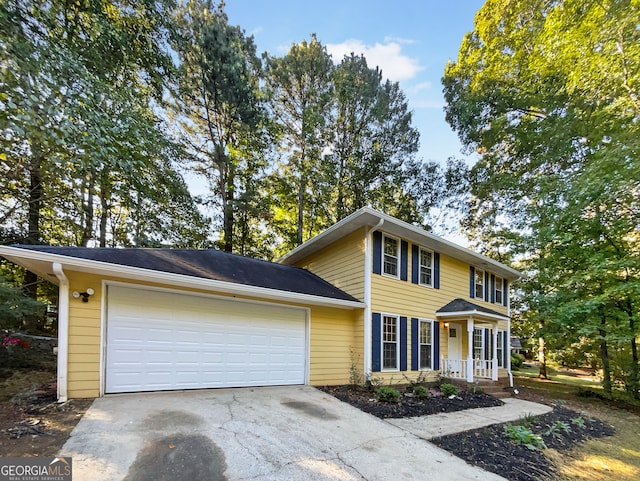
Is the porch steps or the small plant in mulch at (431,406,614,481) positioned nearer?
the small plant in mulch at (431,406,614,481)

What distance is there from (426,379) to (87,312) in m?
8.87

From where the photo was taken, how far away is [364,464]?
11.5ft

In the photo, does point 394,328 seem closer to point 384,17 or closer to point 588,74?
point 588,74

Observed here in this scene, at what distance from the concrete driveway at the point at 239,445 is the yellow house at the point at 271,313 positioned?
842 millimetres

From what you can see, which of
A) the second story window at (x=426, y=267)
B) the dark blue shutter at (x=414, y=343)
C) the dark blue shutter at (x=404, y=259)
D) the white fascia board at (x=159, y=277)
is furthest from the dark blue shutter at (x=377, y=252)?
the dark blue shutter at (x=414, y=343)

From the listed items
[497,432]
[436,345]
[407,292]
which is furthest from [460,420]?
[436,345]

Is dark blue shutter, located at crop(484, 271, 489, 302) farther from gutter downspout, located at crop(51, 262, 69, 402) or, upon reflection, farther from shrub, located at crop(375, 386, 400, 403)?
gutter downspout, located at crop(51, 262, 69, 402)

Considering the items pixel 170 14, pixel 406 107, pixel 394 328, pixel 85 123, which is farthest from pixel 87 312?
pixel 406 107

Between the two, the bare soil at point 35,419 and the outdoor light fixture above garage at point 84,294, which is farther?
the outdoor light fixture above garage at point 84,294

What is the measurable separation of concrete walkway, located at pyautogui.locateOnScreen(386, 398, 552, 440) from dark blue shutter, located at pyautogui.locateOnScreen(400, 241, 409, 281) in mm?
3724

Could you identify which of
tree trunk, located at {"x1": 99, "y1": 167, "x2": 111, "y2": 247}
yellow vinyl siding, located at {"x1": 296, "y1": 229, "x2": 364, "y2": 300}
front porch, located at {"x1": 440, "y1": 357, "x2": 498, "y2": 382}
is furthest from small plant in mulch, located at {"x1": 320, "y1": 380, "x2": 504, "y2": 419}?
tree trunk, located at {"x1": 99, "y1": 167, "x2": 111, "y2": 247}

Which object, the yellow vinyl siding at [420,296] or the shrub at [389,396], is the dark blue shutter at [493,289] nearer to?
the yellow vinyl siding at [420,296]

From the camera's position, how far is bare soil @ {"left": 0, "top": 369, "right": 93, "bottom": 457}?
3193 millimetres

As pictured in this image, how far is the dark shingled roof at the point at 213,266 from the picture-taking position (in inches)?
213
